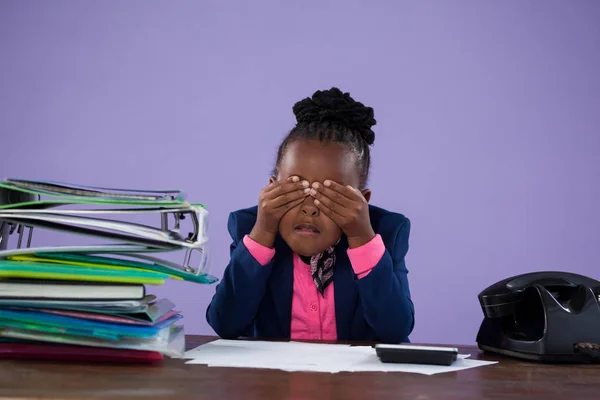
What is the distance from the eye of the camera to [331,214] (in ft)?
4.30

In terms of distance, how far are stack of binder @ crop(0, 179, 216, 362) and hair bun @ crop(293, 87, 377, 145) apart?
0.71m

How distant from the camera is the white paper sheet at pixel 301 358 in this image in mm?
840

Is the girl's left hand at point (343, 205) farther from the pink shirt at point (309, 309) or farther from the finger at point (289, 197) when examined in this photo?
the pink shirt at point (309, 309)

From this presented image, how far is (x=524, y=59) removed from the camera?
2959mm

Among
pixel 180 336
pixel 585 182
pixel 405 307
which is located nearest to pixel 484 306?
pixel 405 307

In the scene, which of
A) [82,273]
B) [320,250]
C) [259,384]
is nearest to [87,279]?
[82,273]

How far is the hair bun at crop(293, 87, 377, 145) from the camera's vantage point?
1538mm

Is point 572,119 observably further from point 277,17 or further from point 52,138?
point 52,138

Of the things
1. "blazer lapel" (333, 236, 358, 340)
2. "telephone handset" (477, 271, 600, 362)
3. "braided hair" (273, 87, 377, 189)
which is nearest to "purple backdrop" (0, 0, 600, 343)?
"braided hair" (273, 87, 377, 189)

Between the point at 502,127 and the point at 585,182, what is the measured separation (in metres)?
0.39

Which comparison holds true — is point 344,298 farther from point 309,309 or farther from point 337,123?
point 337,123

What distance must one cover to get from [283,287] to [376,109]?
1.57 m

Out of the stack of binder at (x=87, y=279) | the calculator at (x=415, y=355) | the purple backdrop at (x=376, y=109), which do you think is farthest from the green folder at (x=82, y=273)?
the purple backdrop at (x=376, y=109)

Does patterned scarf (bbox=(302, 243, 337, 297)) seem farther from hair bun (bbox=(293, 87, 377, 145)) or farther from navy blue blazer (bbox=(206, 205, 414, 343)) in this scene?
hair bun (bbox=(293, 87, 377, 145))
